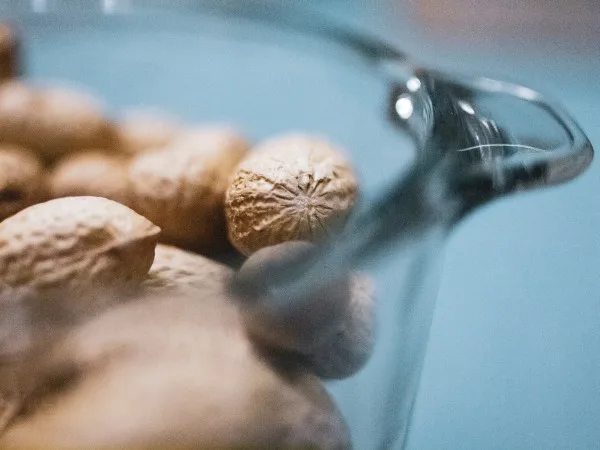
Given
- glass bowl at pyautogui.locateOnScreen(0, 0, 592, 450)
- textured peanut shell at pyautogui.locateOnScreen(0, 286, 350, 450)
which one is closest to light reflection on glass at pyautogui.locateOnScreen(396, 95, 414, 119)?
glass bowl at pyautogui.locateOnScreen(0, 0, 592, 450)

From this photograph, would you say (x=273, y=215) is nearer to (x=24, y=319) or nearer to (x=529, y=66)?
(x=24, y=319)

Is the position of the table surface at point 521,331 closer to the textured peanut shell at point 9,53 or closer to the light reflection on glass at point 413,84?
the light reflection on glass at point 413,84

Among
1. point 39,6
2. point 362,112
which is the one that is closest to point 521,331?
point 362,112

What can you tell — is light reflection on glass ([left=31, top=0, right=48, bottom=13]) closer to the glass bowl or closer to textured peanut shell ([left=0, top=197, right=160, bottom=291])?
the glass bowl

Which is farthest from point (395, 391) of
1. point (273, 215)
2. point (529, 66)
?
point (529, 66)

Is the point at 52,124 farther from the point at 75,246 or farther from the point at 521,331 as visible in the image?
the point at 521,331

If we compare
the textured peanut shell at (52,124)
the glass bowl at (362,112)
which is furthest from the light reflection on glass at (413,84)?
the textured peanut shell at (52,124)
